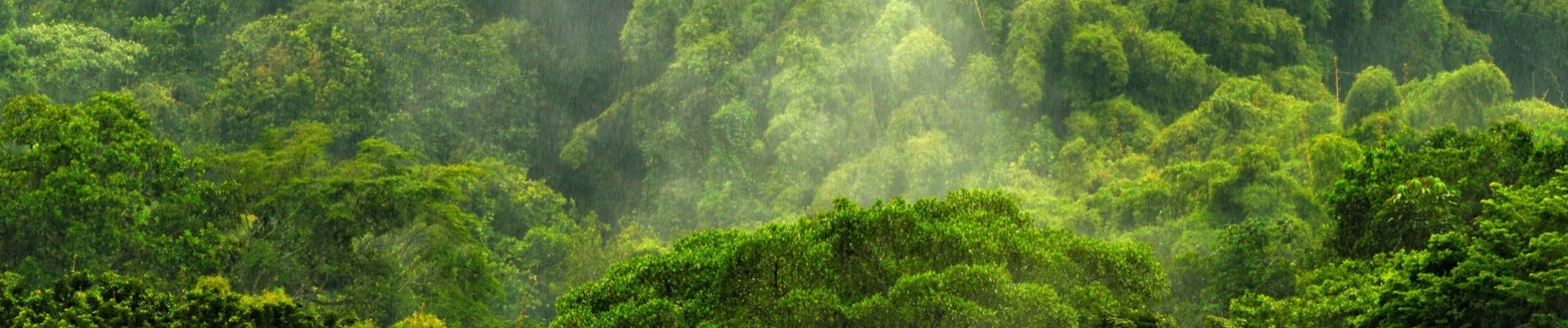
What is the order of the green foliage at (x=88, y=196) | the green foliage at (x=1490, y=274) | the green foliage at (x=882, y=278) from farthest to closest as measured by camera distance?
the green foliage at (x=88, y=196), the green foliage at (x=882, y=278), the green foliage at (x=1490, y=274)

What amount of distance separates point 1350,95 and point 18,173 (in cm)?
2178

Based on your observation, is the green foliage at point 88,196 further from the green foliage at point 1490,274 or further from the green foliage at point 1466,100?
the green foliage at point 1466,100

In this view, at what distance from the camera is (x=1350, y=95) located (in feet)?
145

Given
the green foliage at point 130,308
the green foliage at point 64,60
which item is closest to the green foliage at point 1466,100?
the green foliage at point 130,308

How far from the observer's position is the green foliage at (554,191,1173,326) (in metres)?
27.8

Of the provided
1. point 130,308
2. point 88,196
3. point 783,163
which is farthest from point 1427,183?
point 783,163

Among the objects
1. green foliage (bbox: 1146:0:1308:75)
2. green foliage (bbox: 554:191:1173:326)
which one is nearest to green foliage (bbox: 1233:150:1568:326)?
green foliage (bbox: 554:191:1173:326)

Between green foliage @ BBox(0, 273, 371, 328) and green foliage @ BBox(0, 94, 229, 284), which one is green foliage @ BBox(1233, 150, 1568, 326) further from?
green foliage @ BBox(0, 94, 229, 284)

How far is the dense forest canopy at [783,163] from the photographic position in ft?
94.0

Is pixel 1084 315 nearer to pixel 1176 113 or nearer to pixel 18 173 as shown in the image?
pixel 18 173

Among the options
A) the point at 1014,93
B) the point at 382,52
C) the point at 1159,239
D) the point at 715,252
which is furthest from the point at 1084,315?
the point at 382,52

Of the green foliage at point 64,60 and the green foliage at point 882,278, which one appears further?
the green foliage at point 64,60

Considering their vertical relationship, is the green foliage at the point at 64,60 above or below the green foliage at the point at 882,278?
below

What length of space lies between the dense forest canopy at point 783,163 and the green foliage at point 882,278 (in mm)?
40
